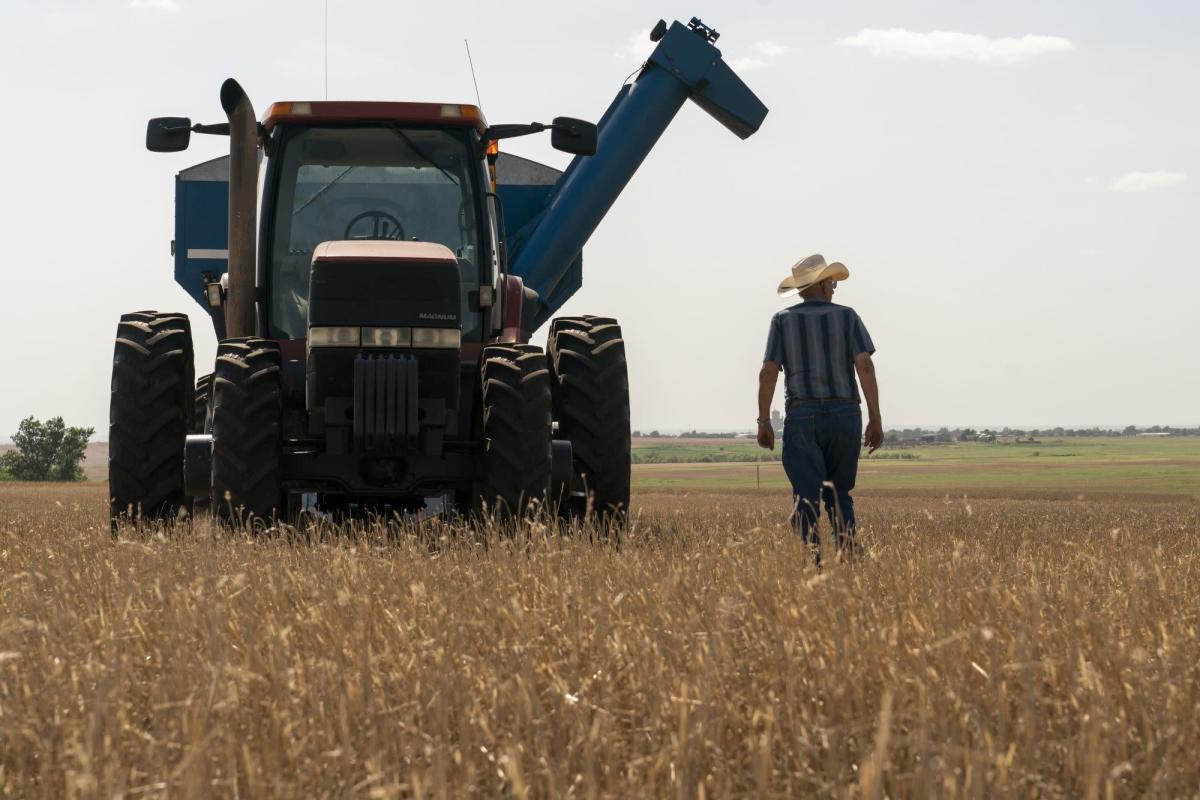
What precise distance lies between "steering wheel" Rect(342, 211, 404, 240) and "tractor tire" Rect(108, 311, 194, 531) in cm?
114

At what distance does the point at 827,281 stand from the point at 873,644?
3792 millimetres

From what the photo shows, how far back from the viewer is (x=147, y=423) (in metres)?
7.44

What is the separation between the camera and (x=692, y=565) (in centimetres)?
517

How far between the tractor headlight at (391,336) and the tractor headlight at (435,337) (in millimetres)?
34

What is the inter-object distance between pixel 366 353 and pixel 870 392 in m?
2.49

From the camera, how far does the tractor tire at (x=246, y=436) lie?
6.64 m

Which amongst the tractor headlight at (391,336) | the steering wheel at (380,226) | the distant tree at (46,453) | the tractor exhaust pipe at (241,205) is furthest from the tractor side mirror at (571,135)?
the distant tree at (46,453)

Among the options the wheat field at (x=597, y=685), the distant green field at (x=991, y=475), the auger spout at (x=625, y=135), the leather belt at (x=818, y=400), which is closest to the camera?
the wheat field at (x=597, y=685)

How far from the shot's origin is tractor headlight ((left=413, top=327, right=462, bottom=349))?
22.4 ft

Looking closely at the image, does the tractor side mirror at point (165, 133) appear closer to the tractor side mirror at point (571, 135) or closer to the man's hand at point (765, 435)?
the tractor side mirror at point (571, 135)

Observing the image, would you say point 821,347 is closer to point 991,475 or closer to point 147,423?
point 147,423

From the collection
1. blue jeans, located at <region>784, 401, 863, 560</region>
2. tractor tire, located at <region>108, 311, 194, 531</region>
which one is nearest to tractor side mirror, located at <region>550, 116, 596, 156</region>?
blue jeans, located at <region>784, 401, 863, 560</region>

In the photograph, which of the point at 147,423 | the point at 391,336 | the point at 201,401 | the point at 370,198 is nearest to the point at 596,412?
the point at 391,336

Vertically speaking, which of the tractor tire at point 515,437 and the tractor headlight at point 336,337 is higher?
the tractor headlight at point 336,337
